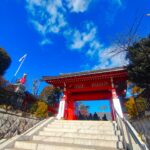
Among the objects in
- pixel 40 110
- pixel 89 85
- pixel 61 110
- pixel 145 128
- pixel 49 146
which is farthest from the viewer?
pixel 40 110

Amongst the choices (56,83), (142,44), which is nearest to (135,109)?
(142,44)

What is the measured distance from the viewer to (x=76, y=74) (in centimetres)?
1299

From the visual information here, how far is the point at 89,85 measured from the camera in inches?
539

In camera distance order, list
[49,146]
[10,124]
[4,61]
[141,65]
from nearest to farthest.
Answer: [49,146], [10,124], [141,65], [4,61]

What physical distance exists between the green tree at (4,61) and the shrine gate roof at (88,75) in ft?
40.1

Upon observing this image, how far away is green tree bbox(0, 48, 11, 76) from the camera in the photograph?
2278 cm

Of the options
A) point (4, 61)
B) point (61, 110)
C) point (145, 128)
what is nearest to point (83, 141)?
point (145, 128)

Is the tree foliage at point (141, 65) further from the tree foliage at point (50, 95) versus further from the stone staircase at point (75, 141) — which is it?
the tree foliage at point (50, 95)

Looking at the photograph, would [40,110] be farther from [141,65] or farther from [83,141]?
[83,141]

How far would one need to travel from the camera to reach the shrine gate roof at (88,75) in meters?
11.8

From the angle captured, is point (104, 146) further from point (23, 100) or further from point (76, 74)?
point (23, 100)

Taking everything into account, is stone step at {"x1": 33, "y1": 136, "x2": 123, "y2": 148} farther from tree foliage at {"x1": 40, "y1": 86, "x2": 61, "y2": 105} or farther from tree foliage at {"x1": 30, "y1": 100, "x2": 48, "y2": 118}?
tree foliage at {"x1": 40, "y1": 86, "x2": 61, "y2": 105}

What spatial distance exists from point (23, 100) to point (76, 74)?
375 inches

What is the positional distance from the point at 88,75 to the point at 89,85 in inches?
55.0
